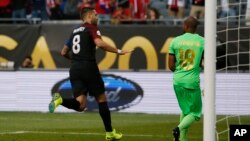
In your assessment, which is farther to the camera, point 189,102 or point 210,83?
point 189,102

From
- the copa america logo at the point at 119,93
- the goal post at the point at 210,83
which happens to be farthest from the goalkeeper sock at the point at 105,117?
the copa america logo at the point at 119,93

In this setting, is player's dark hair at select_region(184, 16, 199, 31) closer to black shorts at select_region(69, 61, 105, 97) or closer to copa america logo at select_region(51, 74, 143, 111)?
black shorts at select_region(69, 61, 105, 97)

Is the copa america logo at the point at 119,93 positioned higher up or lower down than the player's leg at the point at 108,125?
lower down

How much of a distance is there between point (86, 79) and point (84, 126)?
11.8 ft

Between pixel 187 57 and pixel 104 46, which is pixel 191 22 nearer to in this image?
pixel 187 57

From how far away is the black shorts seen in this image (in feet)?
48.0

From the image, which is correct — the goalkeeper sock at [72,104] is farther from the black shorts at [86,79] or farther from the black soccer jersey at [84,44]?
the black soccer jersey at [84,44]

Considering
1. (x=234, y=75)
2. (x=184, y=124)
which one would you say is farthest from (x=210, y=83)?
(x=234, y=75)

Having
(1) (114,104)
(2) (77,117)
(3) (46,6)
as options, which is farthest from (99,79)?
(3) (46,6)

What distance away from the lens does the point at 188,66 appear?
1362 cm

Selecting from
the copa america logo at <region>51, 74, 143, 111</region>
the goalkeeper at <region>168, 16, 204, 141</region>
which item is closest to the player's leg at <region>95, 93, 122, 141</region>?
the goalkeeper at <region>168, 16, 204, 141</region>

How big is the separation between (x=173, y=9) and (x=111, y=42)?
6.84ft

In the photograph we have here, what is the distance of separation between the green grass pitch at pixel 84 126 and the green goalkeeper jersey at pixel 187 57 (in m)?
1.94

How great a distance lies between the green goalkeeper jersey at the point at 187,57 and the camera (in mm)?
13539
